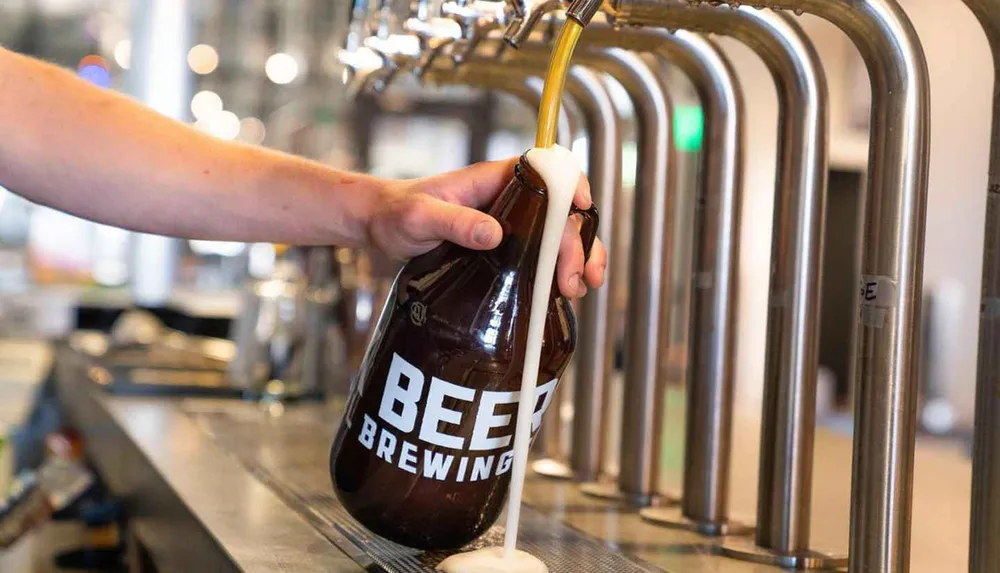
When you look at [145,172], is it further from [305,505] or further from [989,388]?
[989,388]

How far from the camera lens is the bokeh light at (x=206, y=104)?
7.35m

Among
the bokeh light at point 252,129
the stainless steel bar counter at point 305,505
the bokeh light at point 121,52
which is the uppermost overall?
the bokeh light at point 121,52

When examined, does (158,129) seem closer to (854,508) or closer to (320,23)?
(854,508)

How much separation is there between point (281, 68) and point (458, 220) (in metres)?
7.07

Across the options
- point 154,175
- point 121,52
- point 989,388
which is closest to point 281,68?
point 121,52

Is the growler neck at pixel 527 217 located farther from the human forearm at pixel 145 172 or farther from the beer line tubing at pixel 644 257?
the beer line tubing at pixel 644 257

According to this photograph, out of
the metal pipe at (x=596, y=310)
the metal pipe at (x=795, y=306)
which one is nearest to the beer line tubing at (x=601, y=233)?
the metal pipe at (x=596, y=310)

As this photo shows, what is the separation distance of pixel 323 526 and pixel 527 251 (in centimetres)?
28

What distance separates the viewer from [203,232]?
802mm

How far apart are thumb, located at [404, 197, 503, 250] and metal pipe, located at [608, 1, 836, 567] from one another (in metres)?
0.25

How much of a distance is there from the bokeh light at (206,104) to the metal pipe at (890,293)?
7.08 metres

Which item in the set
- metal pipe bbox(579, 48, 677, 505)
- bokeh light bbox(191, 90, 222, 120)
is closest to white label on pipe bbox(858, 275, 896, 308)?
metal pipe bbox(579, 48, 677, 505)

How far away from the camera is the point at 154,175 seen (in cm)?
78

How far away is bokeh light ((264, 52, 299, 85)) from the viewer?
7344 mm
